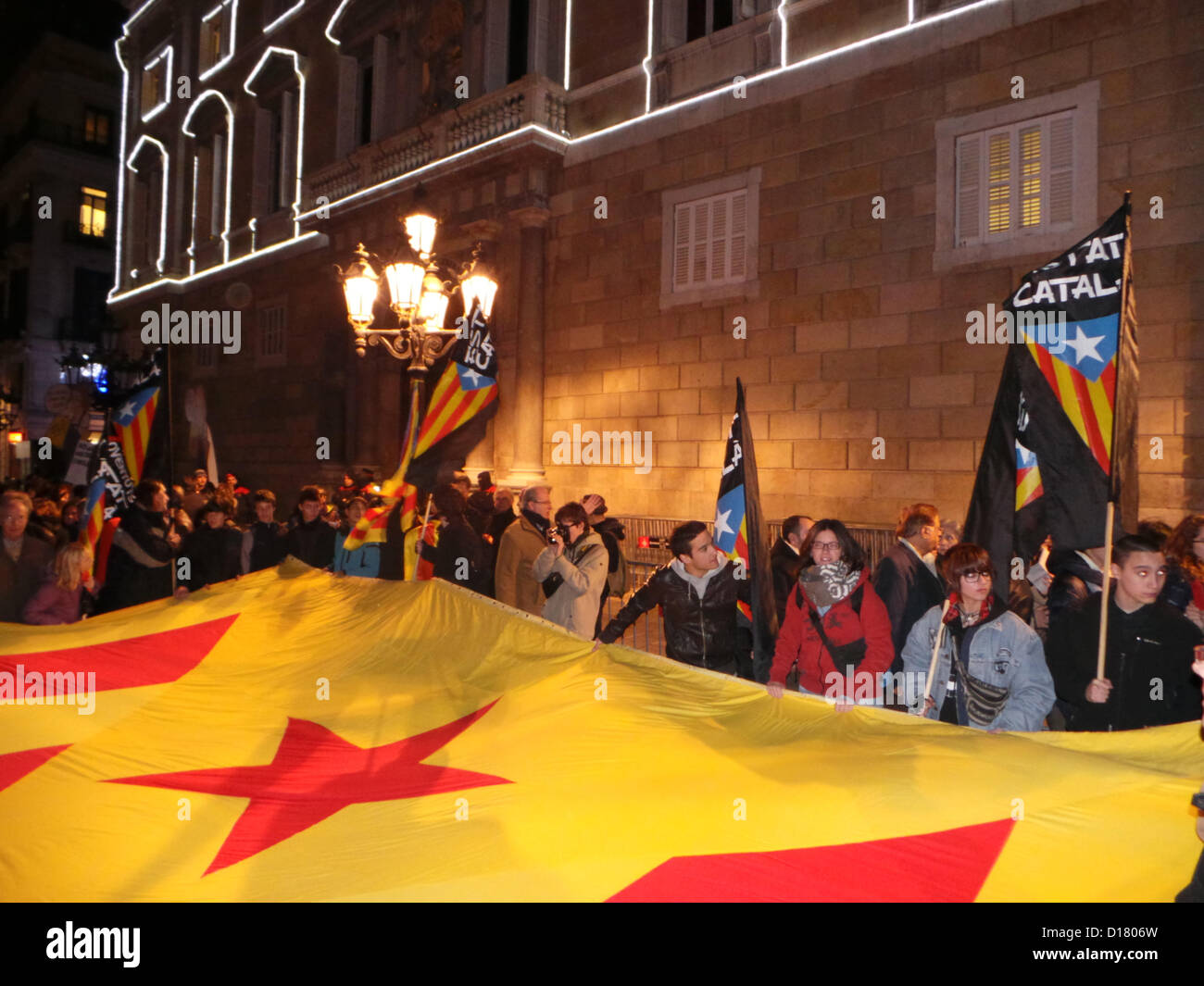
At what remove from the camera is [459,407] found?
7484 millimetres

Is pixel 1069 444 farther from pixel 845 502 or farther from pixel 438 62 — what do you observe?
pixel 438 62

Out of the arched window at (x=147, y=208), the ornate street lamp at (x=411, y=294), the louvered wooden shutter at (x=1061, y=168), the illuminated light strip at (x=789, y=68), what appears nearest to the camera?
the louvered wooden shutter at (x=1061, y=168)

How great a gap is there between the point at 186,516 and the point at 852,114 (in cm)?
981

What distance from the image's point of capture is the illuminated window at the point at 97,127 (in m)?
39.6

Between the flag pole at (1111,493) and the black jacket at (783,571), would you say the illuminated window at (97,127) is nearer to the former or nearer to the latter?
the black jacket at (783,571)

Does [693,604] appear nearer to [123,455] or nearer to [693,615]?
[693,615]

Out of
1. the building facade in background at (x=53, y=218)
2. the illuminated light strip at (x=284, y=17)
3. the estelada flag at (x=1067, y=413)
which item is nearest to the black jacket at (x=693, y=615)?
the estelada flag at (x=1067, y=413)

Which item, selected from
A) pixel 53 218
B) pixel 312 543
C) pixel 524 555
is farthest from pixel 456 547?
pixel 53 218

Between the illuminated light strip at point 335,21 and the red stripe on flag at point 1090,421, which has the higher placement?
the illuminated light strip at point 335,21

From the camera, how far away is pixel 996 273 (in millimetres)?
10078

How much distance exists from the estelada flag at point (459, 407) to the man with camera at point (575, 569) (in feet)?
4.81

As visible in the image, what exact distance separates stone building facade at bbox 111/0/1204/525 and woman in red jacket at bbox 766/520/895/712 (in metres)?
6.27

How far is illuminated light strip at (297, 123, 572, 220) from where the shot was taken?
46.5 ft

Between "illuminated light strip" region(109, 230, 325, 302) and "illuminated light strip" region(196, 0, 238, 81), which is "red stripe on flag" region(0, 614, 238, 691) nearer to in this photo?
"illuminated light strip" region(109, 230, 325, 302)
